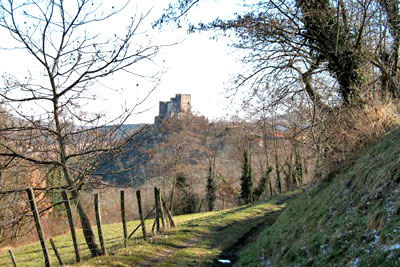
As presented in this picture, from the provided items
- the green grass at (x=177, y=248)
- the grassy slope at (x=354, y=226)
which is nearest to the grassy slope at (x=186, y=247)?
the green grass at (x=177, y=248)

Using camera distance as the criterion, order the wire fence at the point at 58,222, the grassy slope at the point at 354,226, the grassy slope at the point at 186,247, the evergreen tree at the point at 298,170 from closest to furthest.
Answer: the grassy slope at the point at 354,226 → the wire fence at the point at 58,222 → the grassy slope at the point at 186,247 → the evergreen tree at the point at 298,170

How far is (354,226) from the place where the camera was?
473cm

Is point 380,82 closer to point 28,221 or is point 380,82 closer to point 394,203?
point 394,203

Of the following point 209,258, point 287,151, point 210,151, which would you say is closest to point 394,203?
point 209,258

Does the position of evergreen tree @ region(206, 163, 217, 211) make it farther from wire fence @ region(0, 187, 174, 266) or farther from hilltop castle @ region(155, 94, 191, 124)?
wire fence @ region(0, 187, 174, 266)

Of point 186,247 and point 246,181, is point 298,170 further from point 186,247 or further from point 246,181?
point 186,247

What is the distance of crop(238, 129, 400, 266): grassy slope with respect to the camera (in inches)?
151

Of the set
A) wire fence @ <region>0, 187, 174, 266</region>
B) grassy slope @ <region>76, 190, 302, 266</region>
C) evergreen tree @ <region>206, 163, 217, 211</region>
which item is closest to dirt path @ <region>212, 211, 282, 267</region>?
grassy slope @ <region>76, 190, 302, 266</region>

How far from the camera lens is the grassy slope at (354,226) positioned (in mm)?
3843

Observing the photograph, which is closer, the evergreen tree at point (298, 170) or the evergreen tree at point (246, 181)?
A: the evergreen tree at point (298, 170)

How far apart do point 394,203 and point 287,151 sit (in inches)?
1228

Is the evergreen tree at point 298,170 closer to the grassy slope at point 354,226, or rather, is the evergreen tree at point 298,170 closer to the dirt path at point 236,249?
the dirt path at point 236,249

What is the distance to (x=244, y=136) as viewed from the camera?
36656mm

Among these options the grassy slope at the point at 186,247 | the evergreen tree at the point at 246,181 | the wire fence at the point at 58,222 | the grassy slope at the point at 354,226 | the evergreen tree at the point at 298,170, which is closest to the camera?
the grassy slope at the point at 354,226
